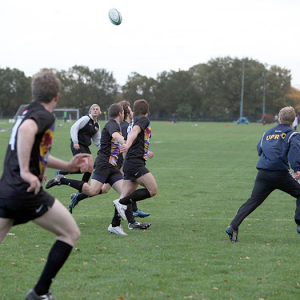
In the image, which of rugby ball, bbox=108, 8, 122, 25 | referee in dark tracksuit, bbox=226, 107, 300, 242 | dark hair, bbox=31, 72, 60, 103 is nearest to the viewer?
dark hair, bbox=31, 72, 60, 103

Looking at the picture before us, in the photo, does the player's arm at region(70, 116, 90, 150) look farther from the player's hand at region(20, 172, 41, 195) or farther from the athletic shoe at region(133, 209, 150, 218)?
the player's hand at region(20, 172, 41, 195)

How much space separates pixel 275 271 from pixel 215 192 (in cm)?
568

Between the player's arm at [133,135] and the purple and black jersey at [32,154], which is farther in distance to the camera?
the player's arm at [133,135]

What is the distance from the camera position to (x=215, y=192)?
1049cm

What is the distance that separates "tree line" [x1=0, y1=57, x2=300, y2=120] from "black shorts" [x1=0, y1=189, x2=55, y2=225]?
304 feet

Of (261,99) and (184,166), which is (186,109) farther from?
(184,166)

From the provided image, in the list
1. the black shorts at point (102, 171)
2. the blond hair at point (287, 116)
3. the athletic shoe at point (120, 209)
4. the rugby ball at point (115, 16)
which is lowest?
the athletic shoe at point (120, 209)

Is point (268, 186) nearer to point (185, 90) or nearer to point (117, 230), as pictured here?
point (117, 230)

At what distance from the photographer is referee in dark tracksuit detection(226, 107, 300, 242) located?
5.93m

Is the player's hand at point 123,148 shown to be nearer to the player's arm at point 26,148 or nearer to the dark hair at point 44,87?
the dark hair at point 44,87

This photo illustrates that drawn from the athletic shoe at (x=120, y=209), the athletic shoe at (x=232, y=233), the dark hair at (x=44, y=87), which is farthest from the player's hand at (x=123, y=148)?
the dark hair at (x=44, y=87)

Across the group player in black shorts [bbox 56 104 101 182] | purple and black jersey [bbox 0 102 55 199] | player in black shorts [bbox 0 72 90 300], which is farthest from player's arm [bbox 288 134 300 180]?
player in black shorts [bbox 56 104 101 182]

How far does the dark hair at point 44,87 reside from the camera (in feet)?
11.3

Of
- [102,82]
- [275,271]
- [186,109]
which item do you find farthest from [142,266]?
[102,82]
